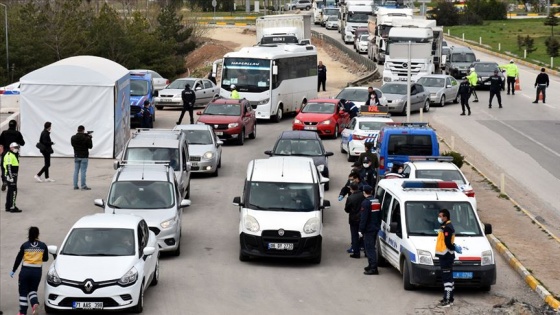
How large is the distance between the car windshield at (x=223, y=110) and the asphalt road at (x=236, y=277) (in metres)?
9.36

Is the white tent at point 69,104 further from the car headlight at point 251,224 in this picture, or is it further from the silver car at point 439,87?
the silver car at point 439,87

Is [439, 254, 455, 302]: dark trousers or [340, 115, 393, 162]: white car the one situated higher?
[439, 254, 455, 302]: dark trousers

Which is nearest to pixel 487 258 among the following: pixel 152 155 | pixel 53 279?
pixel 53 279

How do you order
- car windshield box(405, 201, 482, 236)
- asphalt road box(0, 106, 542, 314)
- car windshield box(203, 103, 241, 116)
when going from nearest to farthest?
asphalt road box(0, 106, 542, 314) < car windshield box(405, 201, 482, 236) < car windshield box(203, 103, 241, 116)

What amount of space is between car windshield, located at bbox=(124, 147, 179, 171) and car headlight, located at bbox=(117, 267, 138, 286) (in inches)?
423

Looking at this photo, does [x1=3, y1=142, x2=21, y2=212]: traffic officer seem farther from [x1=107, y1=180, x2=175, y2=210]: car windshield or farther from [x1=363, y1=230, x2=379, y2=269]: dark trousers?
[x1=363, y1=230, x2=379, y2=269]: dark trousers

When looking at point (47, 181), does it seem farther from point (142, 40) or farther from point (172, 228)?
point (142, 40)

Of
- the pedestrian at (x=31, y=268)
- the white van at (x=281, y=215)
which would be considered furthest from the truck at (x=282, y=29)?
the pedestrian at (x=31, y=268)

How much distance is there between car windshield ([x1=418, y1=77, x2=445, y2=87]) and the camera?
50.2 m

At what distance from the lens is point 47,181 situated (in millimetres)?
31438

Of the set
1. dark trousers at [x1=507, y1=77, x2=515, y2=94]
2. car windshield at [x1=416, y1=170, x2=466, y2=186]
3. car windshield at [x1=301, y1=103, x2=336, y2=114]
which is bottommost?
dark trousers at [x1=507, y1=77, x2=515, y2=94]

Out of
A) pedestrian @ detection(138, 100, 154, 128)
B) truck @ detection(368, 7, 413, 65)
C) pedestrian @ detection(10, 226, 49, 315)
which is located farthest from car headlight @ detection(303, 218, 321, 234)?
truck @ detection(368, 7, 413, 65)

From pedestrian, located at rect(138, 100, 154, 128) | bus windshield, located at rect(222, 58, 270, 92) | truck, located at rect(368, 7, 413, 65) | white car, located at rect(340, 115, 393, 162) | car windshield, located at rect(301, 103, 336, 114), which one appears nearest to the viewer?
white car, located at rect(340, 115, 393, 162)

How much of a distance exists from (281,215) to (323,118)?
62.3 feet
